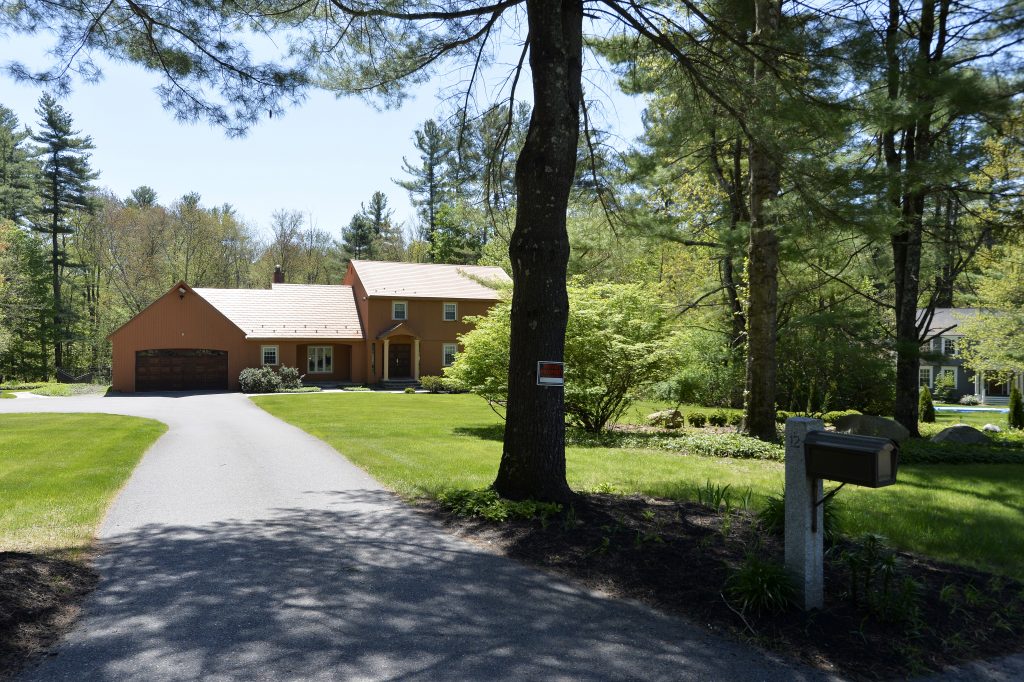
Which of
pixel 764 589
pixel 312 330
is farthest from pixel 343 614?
pixel 312 330

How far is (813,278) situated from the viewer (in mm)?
17094

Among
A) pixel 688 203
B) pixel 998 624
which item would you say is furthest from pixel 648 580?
pixel 688 203

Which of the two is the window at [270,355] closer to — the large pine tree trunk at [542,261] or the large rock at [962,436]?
the large rock at [962,436]

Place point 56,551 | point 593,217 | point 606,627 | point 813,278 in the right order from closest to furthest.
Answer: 1. point 606,627
2. point 56,551
3. point 593,217
4. point 813,278

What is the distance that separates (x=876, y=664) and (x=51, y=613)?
481cm

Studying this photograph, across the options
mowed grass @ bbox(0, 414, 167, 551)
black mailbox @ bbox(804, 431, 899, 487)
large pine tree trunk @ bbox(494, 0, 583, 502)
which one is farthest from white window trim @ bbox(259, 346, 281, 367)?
black mailbox @ bbox(804, 431, 899, 487)

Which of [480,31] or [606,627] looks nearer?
[606,627]

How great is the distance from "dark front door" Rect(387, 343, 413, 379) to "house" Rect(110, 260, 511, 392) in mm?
55

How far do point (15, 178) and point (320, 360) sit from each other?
79.0 ft

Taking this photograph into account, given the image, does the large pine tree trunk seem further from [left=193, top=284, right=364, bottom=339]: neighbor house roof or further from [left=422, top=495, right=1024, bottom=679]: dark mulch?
[left=193, top=284, right=364, bottom=339]: neighbor house roof

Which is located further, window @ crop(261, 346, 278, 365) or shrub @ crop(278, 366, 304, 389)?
window @ crop(261, 346, 278, 365)

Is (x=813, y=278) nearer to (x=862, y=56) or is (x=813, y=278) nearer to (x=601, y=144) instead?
(x=601, y=144)

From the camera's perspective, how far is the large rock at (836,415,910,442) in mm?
14641

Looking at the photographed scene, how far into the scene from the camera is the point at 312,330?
37406 mm
